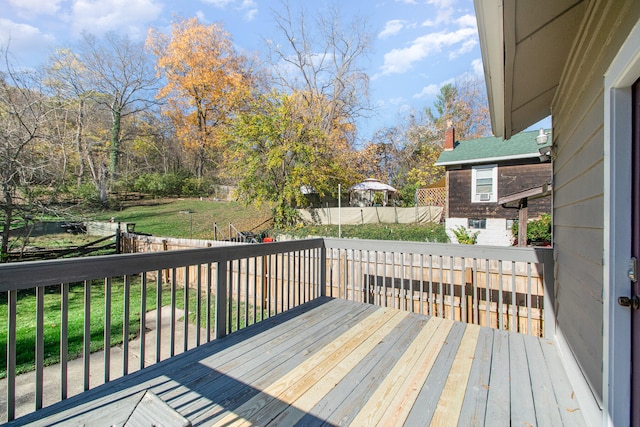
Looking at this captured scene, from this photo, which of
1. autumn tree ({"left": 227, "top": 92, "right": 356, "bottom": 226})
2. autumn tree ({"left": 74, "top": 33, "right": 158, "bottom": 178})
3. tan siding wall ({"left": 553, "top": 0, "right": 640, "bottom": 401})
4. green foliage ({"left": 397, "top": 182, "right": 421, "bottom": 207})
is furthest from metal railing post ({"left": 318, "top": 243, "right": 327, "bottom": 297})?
green foliage ({"left": 397, "top": 182, "right": 421, "bottom": 207})

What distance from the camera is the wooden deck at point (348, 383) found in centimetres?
162

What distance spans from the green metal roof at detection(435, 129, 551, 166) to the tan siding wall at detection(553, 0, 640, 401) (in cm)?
929

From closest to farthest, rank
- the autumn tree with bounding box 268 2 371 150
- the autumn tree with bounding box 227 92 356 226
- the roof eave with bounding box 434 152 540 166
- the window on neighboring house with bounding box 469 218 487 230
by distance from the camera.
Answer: the roof eave with bounding box 434 152 540 166 → the window on neighboring house with bounding box 469 218 487 230 → the autumn tree with bounding box 227 92 356 226 → the autumn tree with bounding box 268 2 371 150

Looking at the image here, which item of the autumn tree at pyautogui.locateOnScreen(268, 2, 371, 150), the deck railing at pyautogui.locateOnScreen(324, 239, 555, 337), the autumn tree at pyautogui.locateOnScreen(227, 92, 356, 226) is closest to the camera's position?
the deck railing at pyautogui.locateOnScreen(324, 239, 555, 337)

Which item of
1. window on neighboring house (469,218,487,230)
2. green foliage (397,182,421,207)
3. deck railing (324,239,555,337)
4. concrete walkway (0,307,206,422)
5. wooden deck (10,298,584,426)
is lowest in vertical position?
concrete walkway (0,307,206,422)

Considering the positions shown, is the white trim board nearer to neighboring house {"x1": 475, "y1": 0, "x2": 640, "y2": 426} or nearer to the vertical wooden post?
neighboring house {"x1": 475, "y1": 0, "x2": 640, "y2": 426}

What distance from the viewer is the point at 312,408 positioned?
1706 millimetres

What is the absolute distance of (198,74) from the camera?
1969 centimetres

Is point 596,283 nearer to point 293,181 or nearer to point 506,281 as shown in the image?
point 506,281

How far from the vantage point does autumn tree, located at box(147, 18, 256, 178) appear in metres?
19.6

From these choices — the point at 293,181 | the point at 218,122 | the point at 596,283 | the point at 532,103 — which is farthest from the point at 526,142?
the point at 218,122

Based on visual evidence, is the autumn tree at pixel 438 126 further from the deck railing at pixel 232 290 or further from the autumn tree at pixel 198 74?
the deck railing at pixel 232 290

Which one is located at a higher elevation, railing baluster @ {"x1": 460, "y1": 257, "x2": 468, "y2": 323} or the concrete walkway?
railing baluster @ {"x1": 460, "y1": 257, "x2": 468, "y2": 323}

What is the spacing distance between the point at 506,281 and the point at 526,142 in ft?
31.1
